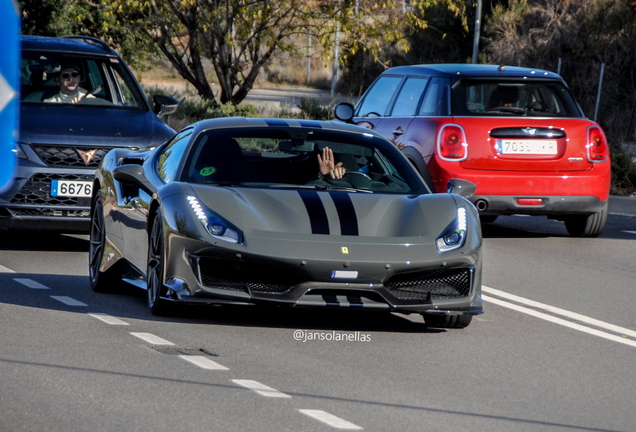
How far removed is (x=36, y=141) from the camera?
1047cm

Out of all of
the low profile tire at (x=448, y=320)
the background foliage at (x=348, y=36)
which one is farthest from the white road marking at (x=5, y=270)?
the background foliage at (x=348, y=36)

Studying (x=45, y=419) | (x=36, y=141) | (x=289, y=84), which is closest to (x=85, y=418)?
(x=45, y=419)

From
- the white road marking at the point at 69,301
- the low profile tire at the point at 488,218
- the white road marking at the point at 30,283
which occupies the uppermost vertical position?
the white road marking at the point at 69,301

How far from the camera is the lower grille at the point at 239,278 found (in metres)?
6.86

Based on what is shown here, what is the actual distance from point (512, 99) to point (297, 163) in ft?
15.5

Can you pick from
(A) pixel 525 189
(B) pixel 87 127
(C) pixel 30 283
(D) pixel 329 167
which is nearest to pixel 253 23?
(A) pixel 525 189

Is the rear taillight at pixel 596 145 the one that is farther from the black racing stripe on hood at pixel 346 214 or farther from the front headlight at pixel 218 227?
the front headlight at pixel 218 227

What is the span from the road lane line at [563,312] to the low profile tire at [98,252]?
2924 mm

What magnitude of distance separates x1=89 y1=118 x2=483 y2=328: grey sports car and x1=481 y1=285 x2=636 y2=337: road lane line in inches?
42.8

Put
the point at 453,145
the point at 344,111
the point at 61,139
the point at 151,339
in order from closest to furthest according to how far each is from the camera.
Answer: the point at 151,339
the point at 61,139
the point at 453,145
the point at 344,111

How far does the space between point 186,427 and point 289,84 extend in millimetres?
70615

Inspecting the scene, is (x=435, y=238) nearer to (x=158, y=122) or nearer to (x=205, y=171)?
Answer: (x=205, y=171)

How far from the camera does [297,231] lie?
22.7 feet

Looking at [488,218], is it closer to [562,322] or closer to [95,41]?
[95,41]
